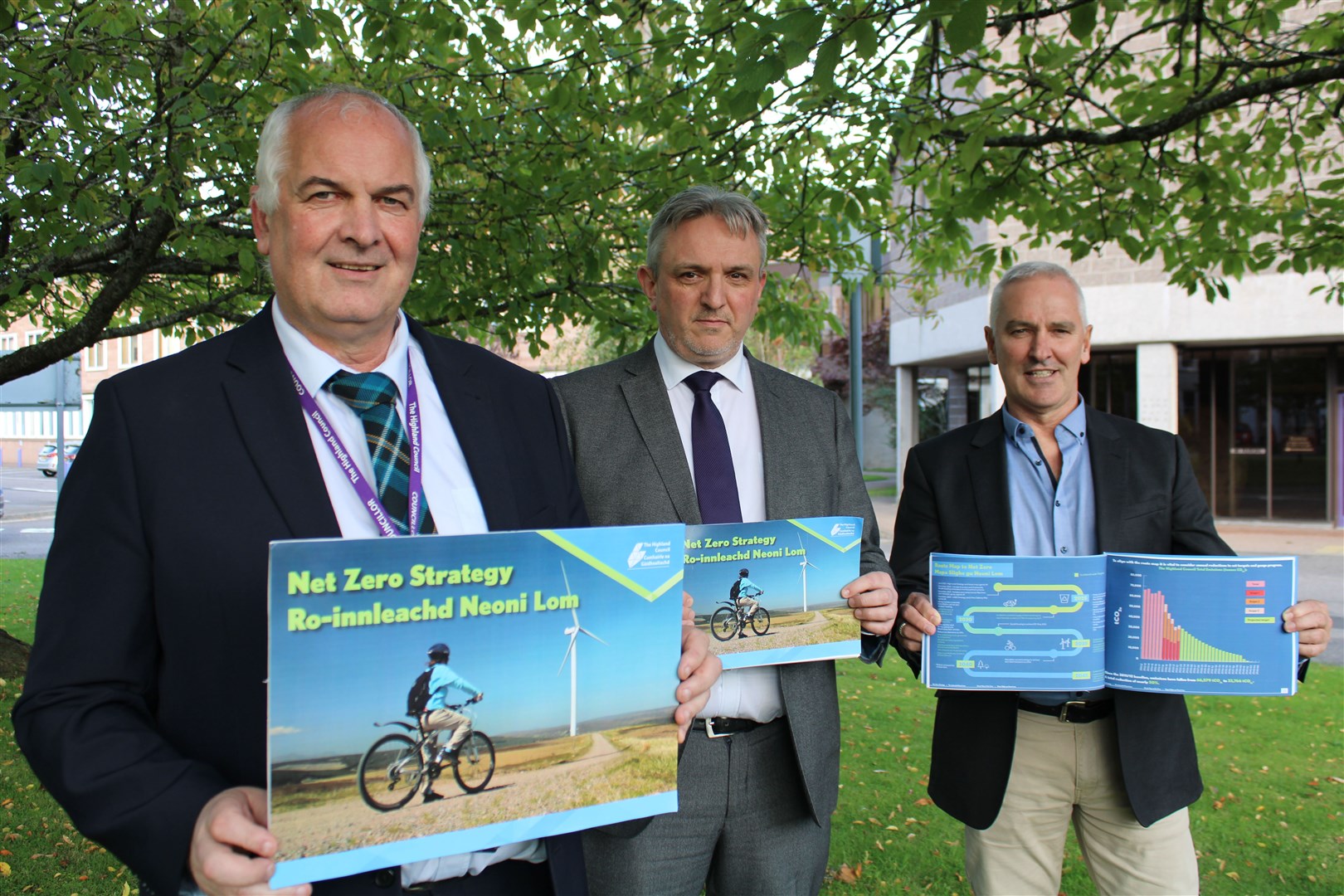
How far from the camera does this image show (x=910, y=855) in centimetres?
469

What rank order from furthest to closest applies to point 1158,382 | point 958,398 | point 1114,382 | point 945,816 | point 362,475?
point 958,398 < point 1114,382 < point 1158,382 < point 945,816 < point 362,475

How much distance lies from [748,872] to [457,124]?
487cm

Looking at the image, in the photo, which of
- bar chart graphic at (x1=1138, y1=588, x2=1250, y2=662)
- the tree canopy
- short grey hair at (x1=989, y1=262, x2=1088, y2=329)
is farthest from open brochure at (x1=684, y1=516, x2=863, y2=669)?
the tree canopy

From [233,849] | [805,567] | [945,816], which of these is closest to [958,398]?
[945,816]

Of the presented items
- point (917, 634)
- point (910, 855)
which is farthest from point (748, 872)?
point (910, 855)

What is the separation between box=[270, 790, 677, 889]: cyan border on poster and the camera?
131 centimetres

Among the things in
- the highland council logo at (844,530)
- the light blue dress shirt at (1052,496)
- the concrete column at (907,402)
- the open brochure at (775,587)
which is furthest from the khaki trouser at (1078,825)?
the concrete column at (907,402)

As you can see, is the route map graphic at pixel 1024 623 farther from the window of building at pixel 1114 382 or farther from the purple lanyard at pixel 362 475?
the window of building at pixel 1114 382

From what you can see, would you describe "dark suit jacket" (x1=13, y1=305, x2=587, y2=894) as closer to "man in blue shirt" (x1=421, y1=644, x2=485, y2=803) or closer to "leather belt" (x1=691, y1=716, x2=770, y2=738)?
"man in blue shirt" (x1=421, y1=644, x2=485, y2=803)

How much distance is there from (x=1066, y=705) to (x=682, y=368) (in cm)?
162

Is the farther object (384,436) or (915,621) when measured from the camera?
(915,621)

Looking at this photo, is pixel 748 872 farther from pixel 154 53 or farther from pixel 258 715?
pixel 154 53

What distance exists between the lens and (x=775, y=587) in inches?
91.8

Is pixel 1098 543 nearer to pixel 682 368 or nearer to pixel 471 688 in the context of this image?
pixel 682 368
